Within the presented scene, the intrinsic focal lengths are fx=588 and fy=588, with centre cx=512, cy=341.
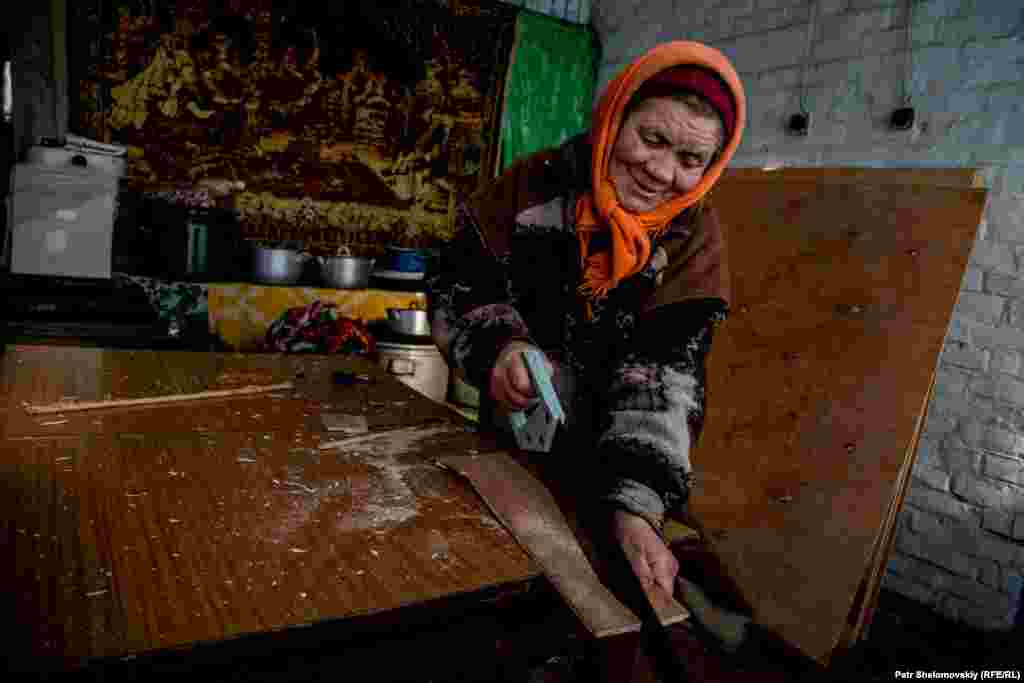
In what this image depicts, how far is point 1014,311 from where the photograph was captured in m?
2.22

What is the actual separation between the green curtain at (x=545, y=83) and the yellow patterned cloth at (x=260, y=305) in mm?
1495

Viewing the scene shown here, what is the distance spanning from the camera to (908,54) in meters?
2.55

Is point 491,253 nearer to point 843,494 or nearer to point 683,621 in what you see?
point 683,621

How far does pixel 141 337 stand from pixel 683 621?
2.29 metres

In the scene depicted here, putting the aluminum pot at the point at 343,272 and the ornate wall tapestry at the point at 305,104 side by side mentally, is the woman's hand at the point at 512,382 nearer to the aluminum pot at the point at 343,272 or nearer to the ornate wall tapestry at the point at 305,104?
the aluminum pot at the point at 343,272

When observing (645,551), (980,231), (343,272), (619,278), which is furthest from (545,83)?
(645,551)

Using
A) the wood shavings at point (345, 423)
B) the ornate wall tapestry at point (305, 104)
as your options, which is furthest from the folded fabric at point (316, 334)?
the wood shavings at point (345, 423)

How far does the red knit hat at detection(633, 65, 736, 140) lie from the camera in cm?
125

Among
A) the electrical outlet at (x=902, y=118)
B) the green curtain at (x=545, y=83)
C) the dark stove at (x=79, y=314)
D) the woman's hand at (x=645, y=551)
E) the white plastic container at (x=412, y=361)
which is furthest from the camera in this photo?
the green curtain at (x=545, y=83)

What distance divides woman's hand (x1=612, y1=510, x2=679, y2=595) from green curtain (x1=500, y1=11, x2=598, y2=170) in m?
3.62

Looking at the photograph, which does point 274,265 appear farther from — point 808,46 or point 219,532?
point 808,46

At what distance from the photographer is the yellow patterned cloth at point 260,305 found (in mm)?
3232

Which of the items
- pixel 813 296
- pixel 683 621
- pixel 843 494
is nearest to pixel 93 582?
pixel 683 621

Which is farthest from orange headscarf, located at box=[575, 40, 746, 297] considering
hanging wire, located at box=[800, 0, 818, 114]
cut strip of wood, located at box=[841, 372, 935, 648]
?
hanging wire, located at box=[800, 0, 818, 114]
